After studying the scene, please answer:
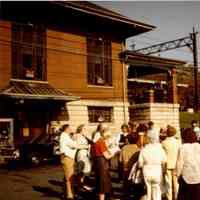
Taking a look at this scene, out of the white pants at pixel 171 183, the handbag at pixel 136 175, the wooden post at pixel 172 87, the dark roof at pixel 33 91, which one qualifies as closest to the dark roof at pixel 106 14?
the wooden post at pixel 172 87

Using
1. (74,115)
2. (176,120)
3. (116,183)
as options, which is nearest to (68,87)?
(74,115)

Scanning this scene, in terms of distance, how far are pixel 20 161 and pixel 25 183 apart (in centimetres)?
509

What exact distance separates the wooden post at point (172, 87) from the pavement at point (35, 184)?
12613 millimetres

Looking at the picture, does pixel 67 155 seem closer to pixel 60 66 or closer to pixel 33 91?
pixel 33 91

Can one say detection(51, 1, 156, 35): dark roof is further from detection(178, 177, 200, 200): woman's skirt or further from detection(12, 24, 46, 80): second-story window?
detection(178, 177, 200, 200): woman's skirt

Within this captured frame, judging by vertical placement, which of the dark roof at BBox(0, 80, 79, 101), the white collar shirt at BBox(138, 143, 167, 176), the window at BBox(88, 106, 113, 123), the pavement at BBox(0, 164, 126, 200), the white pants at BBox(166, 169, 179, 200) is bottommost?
the pavement at BBox(0, 164, 126, 200)

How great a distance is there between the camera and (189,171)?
788cm

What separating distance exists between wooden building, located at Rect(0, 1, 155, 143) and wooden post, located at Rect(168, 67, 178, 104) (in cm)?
382

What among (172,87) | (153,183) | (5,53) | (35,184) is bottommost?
(35,184)

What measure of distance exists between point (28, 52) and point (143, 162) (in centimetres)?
1521

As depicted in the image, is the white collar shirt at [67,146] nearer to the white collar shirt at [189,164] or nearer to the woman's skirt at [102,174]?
the woman's skirt at [102,174]

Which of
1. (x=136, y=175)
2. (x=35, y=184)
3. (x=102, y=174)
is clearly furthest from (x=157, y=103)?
(x=136, y=175)

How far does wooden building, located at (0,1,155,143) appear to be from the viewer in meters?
22.0

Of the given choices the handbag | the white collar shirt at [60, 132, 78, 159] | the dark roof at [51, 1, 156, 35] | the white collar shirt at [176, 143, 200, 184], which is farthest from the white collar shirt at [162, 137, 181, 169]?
the dark roof at [51, 1, 156, 35]
